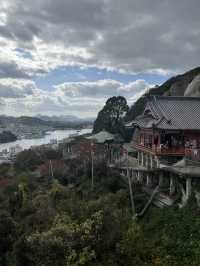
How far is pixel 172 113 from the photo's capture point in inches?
1212

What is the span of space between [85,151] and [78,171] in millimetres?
5210

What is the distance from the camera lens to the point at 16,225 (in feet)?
78.5

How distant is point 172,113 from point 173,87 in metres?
27.9

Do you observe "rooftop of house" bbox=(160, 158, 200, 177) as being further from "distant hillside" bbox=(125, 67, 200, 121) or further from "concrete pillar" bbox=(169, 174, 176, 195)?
"distant hillside" bbox=(125, 67, 200, 121)

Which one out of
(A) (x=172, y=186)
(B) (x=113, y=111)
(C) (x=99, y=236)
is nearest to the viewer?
(C) (x=99, y=236)

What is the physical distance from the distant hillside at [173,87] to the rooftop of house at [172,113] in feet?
77.7

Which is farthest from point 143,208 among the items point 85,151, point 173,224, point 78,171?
point 85,151

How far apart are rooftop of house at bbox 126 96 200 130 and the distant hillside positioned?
23686mm

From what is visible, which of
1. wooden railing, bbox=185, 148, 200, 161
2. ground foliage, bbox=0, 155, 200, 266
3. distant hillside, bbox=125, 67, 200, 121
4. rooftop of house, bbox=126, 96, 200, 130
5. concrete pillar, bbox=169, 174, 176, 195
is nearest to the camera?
ground foliage, bbox=0, 155, 200, 266

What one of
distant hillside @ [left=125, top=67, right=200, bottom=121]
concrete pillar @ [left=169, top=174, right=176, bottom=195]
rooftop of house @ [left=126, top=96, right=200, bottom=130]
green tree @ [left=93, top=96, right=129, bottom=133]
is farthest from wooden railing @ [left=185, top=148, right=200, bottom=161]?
green tree @ [left=93, top=96, right=129, bottom=133]

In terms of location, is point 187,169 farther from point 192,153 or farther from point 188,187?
point 192,153

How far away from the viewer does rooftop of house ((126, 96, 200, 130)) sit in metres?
29.2

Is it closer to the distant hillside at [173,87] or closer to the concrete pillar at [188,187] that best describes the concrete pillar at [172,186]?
the concrete pillar at [188,187]

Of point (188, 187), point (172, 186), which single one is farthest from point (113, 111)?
point (188, 187)
